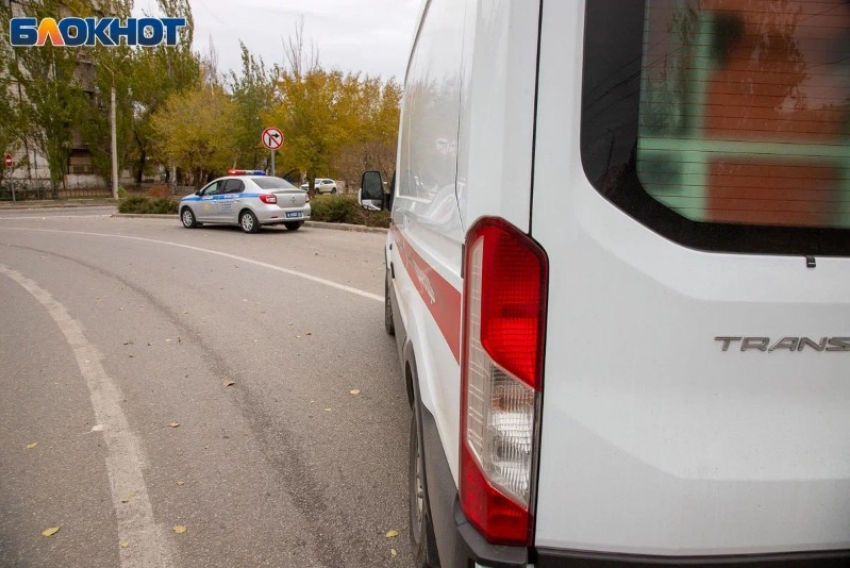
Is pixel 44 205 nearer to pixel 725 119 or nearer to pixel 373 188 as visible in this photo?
pixel 373 188

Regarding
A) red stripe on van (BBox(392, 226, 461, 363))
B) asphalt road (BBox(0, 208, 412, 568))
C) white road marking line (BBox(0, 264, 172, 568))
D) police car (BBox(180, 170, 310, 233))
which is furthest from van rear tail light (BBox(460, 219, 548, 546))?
police car (BBox(180, 170, 310, 233))

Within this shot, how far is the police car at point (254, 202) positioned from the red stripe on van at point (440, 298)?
13.7m

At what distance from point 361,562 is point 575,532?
147 cm

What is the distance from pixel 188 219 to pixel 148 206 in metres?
7.00

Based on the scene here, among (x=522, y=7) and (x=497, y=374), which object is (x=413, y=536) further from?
(x=522, y=7)

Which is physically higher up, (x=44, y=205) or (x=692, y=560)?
(x=44, y=205)

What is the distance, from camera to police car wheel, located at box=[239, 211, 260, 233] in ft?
52.4

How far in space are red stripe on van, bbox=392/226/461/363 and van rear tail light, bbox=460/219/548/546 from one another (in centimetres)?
18

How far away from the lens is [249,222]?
1609cm

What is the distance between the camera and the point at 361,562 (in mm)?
2549

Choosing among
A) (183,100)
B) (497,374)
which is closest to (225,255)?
(497,374)

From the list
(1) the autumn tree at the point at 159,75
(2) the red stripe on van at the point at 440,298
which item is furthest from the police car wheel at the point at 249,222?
(1) the autumn tree at the point at 159,75

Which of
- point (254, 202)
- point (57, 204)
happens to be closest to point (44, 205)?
point (57, 204)

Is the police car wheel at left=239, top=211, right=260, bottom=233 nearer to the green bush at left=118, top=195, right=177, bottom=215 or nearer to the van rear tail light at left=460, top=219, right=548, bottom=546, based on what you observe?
the green bush at left=118, top=195, right=177, bottom=215
